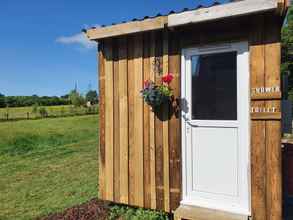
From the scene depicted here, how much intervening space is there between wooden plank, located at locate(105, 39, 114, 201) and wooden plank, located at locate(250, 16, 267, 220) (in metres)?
1.91

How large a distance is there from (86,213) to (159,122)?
1.68 metres

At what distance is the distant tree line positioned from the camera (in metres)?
35.8

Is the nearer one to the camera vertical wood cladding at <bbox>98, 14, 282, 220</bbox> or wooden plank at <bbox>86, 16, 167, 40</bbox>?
vertical wood cladding at <bbox>98, 14, 282, 220</bbox>

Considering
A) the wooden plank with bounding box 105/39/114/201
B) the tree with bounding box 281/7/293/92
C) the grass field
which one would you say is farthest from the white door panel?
the grass field

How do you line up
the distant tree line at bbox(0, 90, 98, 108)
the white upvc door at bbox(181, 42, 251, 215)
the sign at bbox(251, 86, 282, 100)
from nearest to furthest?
the sign at bbox(251, 86, 282, 100) → the white upvc door at bbox(181, 42, 251, 215) → the distant tree line at bbox(0, 90, 98, 108)

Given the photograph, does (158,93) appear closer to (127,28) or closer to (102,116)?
(127,28)

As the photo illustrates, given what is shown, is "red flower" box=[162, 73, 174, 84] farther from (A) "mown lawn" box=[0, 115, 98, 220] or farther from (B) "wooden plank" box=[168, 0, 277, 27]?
(A) "mown lawn" box=[0, 115, 98, 220]

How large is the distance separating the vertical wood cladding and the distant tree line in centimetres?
3221

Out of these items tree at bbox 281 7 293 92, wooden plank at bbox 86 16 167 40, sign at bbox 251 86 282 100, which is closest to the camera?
sign at bbox 251 86 282 100

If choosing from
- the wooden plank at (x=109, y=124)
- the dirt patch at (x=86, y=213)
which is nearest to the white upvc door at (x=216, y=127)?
the wooden plank at (x=109, y=124)

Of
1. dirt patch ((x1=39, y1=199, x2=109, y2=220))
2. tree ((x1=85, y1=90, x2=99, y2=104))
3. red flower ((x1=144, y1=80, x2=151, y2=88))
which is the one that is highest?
tree ((x1=85, y1=90, x2=99, y2=104))

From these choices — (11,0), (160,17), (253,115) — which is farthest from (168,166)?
(11,0)

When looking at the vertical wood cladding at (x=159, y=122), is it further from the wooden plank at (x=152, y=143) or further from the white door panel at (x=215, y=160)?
the white door panel at (x=215, y=160)

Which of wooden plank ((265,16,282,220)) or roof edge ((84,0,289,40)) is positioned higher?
roof edge ((84,0,289,40))
